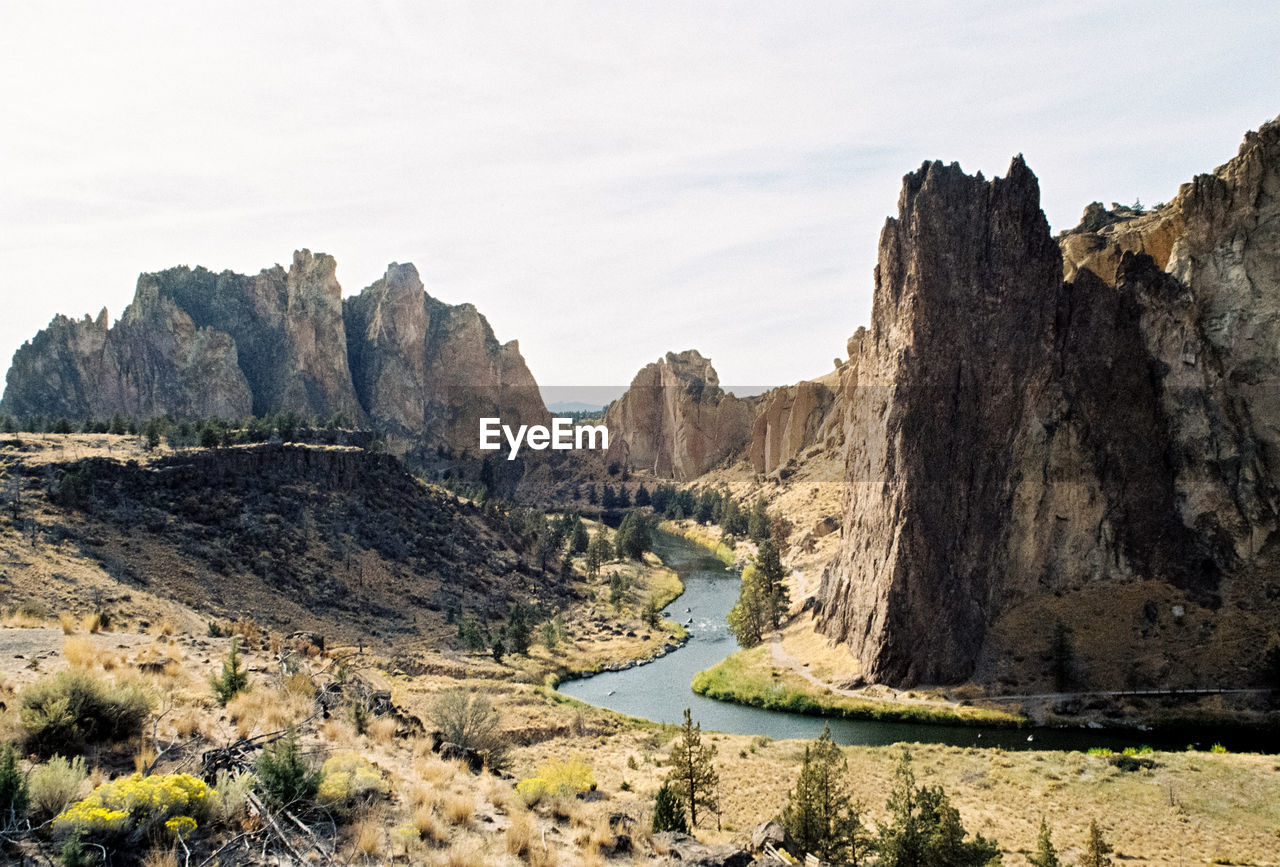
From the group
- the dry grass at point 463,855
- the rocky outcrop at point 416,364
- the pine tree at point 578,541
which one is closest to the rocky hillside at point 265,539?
the pine tree at point 578,541

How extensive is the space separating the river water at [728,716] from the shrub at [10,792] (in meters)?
44.4

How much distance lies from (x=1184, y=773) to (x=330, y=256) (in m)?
164

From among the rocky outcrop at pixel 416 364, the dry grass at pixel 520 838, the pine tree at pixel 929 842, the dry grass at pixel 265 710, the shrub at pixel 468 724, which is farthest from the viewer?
the rocky outcrop at pixel 416 364

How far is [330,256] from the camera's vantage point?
163 metres

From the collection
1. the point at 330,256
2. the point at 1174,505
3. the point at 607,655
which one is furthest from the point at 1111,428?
the point at 330,256

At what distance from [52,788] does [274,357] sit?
162040mm

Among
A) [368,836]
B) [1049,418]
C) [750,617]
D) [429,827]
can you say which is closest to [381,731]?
[429,827]

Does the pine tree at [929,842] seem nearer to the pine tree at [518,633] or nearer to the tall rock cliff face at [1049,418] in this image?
the tall rock cliff face at [1049,418]

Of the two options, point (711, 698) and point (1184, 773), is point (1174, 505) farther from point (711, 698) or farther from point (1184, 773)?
point (711, 698)

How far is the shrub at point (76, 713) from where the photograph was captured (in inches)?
494

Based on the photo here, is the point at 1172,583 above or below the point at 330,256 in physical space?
below

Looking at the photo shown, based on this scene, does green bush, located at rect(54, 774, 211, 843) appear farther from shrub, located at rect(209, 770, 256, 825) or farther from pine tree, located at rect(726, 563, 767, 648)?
pine tree, located at rect(726, 563, 767, 648)

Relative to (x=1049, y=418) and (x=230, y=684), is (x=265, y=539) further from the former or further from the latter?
(x=1049, y=418)

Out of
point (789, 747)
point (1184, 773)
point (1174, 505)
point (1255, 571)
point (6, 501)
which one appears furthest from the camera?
point (1174, 505)
